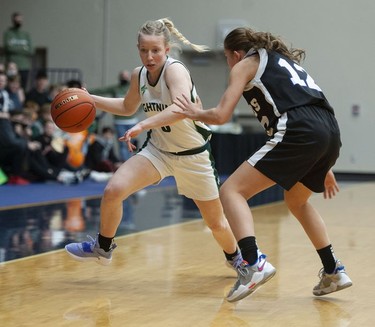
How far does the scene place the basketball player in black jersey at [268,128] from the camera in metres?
4.84

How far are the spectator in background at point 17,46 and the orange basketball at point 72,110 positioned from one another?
34.6ft

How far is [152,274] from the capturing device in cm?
591

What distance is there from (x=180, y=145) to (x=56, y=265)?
4.43ft

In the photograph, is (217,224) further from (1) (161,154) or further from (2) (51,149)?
(2) (51,149)

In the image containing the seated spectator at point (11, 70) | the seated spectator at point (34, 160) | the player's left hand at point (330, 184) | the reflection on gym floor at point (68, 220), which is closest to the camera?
the player's left hand at point (330, 184)

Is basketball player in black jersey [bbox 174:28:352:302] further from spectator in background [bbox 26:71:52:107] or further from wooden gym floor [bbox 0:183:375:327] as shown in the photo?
spectator in background [bbox 26:71:52:107]

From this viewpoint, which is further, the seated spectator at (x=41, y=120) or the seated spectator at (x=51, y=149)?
the seated spectator at (x=41, y=120)

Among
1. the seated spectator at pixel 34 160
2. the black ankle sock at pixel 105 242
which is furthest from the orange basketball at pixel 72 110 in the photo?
the seated spectator at pixel 34 160

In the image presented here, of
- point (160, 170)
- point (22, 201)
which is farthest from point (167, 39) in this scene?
point (22, 201)

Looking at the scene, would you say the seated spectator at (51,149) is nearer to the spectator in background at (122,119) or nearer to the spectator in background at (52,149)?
the spectator in background at (52,149)

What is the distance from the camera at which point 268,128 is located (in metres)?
4.99

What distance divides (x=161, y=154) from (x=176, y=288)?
85 centimetres

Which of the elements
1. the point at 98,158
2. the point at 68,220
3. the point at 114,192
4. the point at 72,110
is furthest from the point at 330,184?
the point at 98,158

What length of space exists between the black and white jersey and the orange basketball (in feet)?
3.67
